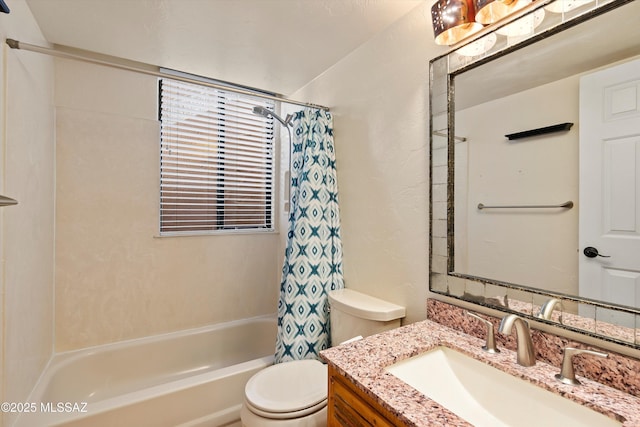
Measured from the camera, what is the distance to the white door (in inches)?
29.7

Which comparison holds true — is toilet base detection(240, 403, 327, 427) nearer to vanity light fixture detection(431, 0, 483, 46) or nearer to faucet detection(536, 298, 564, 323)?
faucet detection(536, 298, 564, 323)

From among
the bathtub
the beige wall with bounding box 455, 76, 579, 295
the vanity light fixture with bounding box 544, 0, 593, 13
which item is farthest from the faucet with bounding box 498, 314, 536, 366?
the bathtub

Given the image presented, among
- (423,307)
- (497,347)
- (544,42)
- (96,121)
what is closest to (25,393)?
(96,121)

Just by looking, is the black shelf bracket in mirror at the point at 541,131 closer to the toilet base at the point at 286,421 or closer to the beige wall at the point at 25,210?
the toilet base at the point at 286,421

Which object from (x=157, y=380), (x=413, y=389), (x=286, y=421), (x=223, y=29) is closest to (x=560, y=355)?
(x=413, y=389)

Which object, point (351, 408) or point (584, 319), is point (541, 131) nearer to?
point (584, 319)

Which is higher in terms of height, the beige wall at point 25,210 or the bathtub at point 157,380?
the beige wall at point 25,210

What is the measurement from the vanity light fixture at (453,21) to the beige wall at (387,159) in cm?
17

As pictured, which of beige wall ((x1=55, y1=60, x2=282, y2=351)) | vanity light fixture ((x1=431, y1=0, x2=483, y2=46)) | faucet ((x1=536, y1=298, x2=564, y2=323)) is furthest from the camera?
beige wall ((x1=55, y1=60, x2=282, y2=351))

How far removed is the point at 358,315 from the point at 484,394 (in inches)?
24.7

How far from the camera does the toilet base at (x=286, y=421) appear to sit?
1.14 meters

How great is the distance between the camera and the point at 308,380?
1.37m

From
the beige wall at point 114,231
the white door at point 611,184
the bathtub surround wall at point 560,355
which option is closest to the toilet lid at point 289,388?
the bathtub surround wall at point 560,355

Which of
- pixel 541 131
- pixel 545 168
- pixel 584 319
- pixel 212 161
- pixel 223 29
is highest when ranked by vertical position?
pixel 223 29
